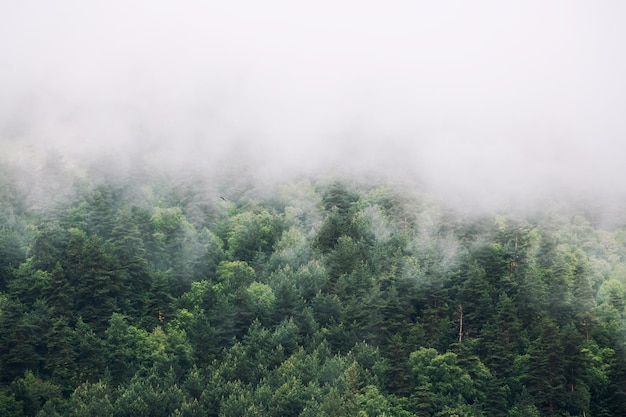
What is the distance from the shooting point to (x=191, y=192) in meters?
157

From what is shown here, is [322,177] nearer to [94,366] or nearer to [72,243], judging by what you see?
[72,243]

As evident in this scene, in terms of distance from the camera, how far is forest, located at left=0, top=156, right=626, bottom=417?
3871 inches

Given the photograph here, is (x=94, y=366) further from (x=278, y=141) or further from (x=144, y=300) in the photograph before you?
(x=278, y=141)

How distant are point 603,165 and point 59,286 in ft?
417

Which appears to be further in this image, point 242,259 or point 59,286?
point 242,259

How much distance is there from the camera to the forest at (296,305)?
98.3 meters

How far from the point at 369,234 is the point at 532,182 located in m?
45.5

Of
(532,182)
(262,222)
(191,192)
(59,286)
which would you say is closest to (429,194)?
(532,182)

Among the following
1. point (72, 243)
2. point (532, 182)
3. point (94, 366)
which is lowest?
point (94, 366)

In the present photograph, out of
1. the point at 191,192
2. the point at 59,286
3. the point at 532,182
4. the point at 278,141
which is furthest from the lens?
the point at 278,141

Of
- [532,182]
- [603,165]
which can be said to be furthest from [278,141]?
[603,165]

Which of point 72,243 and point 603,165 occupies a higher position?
point 603,165

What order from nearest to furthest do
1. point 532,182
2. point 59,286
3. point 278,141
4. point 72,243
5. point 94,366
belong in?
1. point 94,366
2. point 59,286
3. point 72,243
4. point 532,182
5. point 278,141

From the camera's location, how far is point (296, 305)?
117 meters
